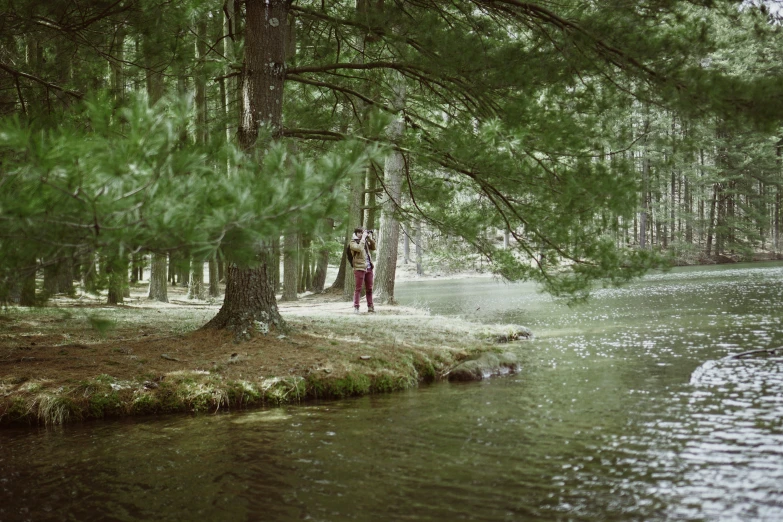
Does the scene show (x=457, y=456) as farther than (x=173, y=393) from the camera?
No

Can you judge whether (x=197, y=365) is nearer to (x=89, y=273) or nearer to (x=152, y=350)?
(x=152, y=350)

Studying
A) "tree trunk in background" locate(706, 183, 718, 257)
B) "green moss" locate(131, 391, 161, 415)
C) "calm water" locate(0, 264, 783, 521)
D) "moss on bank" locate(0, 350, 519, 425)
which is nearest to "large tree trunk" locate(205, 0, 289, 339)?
"moss on bank" locate(0, 350, 519, 425)

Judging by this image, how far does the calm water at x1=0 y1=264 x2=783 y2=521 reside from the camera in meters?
3.82

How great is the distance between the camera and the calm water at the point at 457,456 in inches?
150

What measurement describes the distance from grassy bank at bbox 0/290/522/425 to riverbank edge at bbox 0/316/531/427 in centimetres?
1

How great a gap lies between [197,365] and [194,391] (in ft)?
1.63

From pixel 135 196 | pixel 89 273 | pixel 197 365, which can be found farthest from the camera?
pixel 197 365

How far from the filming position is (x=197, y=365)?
6.98m

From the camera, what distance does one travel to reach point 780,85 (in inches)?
185

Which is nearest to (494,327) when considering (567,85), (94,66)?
(567,85)

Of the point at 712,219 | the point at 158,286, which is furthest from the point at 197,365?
the point at 712,219

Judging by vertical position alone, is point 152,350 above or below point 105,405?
above

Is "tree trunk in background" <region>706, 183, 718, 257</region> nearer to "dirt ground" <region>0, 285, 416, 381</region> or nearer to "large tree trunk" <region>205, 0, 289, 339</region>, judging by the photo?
"dirt ground" <region>0, 285, 416, 381</region>

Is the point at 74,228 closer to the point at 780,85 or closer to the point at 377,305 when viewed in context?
the point at 780,85
